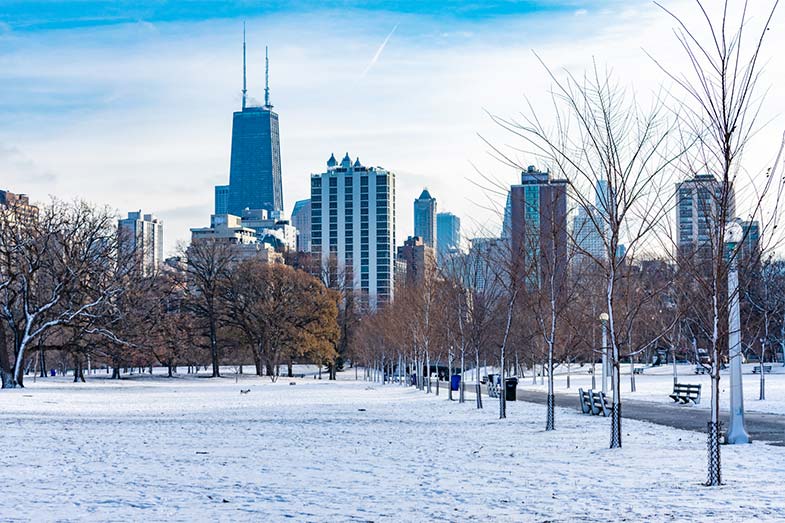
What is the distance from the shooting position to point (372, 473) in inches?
518

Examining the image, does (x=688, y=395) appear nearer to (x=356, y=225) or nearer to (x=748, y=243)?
(x=748, y=243)

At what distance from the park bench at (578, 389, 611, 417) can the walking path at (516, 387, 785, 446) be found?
0.65 meters

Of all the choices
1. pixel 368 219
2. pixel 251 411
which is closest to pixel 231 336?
pixel 251 411

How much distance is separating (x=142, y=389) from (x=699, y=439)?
3999 cm

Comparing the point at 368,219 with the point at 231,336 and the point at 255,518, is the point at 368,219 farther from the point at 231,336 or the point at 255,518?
the point at 255,518

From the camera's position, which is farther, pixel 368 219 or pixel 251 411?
pixel 368 219

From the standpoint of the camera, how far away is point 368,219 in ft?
603

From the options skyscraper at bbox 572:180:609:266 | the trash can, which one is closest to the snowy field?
skyscraper at bbox 572:180:609:266

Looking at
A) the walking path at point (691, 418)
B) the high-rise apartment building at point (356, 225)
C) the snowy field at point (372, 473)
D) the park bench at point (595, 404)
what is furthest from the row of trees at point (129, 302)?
the high-rise apartment building at point (356, 225)

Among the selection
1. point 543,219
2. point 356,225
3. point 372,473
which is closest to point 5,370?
point 543,219

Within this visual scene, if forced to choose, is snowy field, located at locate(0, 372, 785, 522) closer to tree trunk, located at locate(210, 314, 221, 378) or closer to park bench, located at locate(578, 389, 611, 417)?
park bench, located at locate(578, 389, 611, 417)

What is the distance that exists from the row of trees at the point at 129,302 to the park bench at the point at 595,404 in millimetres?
27123

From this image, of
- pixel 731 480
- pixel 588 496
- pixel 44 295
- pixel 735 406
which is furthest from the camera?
pixel 44 295

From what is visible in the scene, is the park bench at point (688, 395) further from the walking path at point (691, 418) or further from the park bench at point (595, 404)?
the park bench at point (595, 404)
